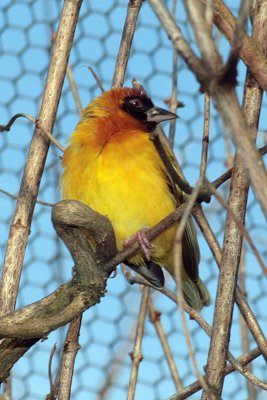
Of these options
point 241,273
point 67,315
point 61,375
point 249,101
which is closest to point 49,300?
point 67,315

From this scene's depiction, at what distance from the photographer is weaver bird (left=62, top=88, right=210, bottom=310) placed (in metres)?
2.02

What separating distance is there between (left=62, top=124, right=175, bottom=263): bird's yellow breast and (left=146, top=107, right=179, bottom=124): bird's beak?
0.33ft

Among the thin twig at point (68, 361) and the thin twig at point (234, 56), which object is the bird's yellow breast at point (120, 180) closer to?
the thin twig at point (68, 361)

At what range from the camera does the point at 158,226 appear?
4.35 feet

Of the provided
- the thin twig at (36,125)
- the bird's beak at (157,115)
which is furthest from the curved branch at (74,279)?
the bird's beak at (157,115)

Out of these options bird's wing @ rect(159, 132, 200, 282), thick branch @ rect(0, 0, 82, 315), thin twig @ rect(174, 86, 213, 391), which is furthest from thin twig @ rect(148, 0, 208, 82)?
bird's wing @ rect(159, 132, 200, 282)

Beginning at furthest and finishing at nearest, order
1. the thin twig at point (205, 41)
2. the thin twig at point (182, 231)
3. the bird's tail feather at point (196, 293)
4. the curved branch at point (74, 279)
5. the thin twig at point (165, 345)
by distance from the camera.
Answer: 1. the bird's tail feather at point (196, 293)
2. the thin twig at point (165, 345)
3. the curved branch at point (74, 279)
4. the thin twig at point (182, 231)
5. the thin twig at point (205, 41)

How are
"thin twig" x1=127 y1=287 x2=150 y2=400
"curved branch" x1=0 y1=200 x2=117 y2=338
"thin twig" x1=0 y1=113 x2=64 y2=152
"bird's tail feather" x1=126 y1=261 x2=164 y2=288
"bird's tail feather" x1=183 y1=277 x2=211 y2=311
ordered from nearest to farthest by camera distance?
"curved branch" x1=0 y1=200 x2=117 y2=338
"thin twig" x1=0 y1=113 x2=64 y2=152
"thin twig" x1=127 y1=287 x2=150 y2=400
"bird's tail feather" x1=126 y1=261 x2=164 y2=288
"bird's tail feather" x1=183 y1=277 x2=211 y2=311

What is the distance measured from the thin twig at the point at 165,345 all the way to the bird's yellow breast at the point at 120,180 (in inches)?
11.2

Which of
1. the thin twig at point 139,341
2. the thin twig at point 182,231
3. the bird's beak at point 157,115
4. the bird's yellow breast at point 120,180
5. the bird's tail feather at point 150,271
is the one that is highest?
the bird's beak at point 157,115

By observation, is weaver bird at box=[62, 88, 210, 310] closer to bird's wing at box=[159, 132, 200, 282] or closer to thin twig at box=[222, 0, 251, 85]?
bird's wing at box=[159, 132, 200, 282]

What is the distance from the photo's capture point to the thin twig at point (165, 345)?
2.09 m

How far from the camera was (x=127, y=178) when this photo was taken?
6.66 feet

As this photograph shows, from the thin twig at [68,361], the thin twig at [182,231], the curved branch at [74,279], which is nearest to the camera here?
the thin twig at [182,231]
